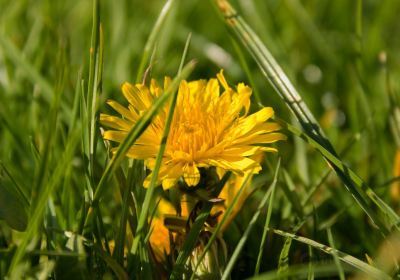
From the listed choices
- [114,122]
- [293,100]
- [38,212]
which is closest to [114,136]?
[114,122]

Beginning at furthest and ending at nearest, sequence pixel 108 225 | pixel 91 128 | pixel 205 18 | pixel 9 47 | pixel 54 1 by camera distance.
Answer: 1. pixel 205 18
2. pixel 54 1
3. pixel 9 47
4. pixel 108 225
5. pixel 91 128

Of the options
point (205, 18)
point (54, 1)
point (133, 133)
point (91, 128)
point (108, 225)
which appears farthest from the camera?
point (205, 18)

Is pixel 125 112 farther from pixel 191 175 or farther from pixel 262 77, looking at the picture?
pixel 262 77

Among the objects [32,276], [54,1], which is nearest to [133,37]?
[54,1]

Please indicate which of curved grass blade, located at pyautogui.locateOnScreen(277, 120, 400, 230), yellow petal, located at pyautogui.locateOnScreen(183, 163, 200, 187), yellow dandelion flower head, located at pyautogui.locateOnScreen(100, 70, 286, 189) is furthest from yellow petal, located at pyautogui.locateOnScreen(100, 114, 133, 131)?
curved grass blade, located at pyautogui.locateOnScreen(277, 120, 400, 230)

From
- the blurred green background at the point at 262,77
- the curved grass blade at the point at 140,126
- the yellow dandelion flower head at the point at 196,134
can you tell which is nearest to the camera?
the curved grass blade at the point at 140,126

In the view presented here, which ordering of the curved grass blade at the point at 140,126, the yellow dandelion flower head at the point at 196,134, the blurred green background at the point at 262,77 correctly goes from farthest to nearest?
the blurred green background at the point at 262,77 < the yellow dandelion flower head at the point at 196,134 < the curved grass blade at the point at 140,126

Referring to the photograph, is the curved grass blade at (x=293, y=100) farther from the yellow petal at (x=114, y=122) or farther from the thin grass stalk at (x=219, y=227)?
the yellow petal at (x=114, y=122)

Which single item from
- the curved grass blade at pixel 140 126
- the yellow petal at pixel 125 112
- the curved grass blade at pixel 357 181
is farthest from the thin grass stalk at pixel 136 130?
the curved grass blade at pixel 357 181

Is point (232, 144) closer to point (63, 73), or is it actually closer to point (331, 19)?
point (63, 73)
